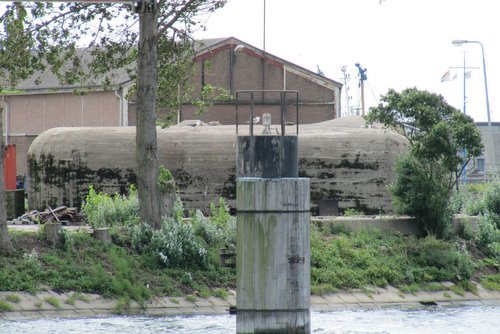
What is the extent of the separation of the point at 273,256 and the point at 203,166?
80.7 feet

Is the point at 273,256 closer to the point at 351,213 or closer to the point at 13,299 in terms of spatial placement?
the point at 13,299

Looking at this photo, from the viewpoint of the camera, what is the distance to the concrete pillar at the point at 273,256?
15859 millimetres

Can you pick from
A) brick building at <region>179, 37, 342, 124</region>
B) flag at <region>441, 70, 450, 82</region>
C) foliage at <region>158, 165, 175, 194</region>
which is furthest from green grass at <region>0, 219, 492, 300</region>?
flag at <region>441, 70, 450, 82</region>

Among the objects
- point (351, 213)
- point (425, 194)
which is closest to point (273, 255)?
point (425, 194)

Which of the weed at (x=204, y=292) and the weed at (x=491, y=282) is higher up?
the weed at (x=204, y=292)

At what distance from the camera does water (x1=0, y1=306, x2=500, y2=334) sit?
23.0 metres

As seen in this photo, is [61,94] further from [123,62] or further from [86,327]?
[86,327]

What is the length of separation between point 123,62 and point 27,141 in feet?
130

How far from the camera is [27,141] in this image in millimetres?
70812

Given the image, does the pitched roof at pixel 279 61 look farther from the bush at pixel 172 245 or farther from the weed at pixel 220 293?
the weed at pixel 220 293

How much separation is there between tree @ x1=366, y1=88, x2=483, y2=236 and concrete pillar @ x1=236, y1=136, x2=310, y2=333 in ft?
64.5

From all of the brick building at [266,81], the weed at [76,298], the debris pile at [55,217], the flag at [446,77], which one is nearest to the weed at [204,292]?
the weed at [76,298]

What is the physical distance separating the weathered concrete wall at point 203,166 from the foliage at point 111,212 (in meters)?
7.06

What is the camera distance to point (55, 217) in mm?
35469
